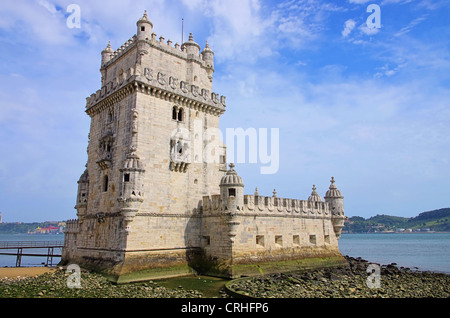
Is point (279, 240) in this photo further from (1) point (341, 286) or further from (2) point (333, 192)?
(2) point (333, 192)

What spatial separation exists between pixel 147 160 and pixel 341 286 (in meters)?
15.8

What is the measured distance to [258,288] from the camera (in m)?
21.0

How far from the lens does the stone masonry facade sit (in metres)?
24.6

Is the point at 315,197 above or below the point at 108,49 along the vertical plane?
below

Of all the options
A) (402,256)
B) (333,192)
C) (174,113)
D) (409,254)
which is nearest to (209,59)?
(174,113)

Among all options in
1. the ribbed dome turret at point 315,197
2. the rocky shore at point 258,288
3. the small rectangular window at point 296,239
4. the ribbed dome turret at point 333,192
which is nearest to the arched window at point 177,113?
the rocky shore at point 258,288

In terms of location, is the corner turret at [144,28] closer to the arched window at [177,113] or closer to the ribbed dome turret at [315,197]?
the arched window at [177,113]

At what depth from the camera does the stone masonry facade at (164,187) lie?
969 inches

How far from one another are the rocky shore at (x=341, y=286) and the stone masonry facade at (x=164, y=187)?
10.5ft

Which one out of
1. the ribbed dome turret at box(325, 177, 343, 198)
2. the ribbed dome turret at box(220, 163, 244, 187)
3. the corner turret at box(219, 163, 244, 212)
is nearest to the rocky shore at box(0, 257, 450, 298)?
the corner turret at box(219, 163, 244, 212)

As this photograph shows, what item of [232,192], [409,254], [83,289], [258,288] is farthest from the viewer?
[409,254]

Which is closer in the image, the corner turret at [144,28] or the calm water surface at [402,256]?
the corner turret at [144,28]

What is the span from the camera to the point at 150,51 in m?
27.9
